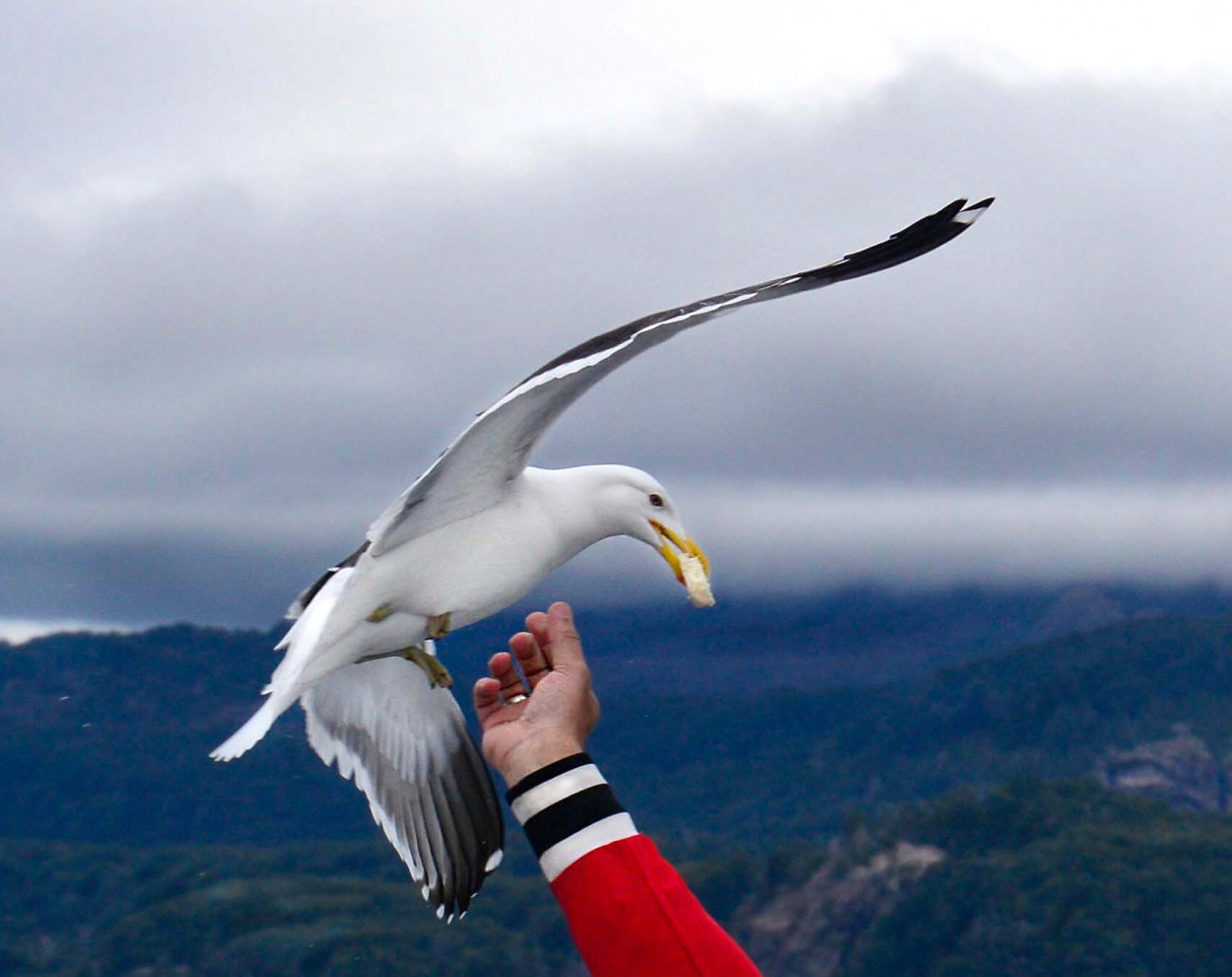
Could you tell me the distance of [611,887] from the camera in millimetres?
2574

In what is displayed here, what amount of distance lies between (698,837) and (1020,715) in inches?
2163

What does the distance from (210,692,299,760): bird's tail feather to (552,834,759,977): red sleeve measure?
1704mm

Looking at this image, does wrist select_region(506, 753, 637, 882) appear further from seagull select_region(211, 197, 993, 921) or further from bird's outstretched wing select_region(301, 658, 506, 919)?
bird's outstretched wing select_region(301, 658, 506, 919)

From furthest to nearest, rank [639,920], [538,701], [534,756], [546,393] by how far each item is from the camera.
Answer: [546,393] → [538,701] → [534,756] → [639,920]

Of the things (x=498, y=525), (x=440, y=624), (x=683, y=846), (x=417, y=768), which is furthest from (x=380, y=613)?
(x=683, y=846)

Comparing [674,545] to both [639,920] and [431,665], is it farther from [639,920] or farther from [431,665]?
[639,920]

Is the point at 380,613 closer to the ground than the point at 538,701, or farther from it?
farther from it

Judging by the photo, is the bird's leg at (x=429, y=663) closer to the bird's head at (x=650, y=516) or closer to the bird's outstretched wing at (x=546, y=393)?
the bird's outstretched wing at (x=546, y=393)

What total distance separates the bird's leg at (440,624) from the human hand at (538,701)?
0.44 metres

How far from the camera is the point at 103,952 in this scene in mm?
112625

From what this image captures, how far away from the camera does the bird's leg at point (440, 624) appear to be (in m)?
4.28

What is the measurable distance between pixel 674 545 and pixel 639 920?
2145 mm

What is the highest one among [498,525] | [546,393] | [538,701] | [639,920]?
[546,393]

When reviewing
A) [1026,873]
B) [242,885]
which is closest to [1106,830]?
[1026,873]
